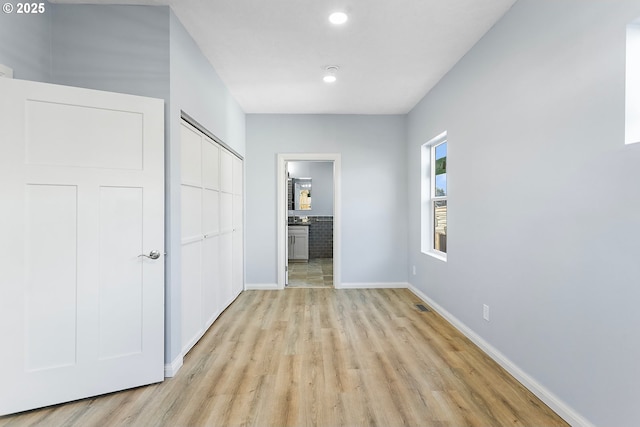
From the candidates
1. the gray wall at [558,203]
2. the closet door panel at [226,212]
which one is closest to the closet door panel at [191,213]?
the closet door panel at [226,212]

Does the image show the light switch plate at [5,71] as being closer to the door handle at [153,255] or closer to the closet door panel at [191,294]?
the door handle at [153,255]

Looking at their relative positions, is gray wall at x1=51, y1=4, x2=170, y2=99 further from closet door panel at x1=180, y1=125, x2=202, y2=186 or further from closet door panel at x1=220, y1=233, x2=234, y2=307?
closet door panel at x1=220, y1=233, x2=234, y2=307

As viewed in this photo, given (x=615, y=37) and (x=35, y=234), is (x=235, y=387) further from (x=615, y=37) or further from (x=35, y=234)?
(x=615, y=37)

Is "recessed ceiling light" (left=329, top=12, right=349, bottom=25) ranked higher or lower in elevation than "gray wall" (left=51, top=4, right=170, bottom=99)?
higher

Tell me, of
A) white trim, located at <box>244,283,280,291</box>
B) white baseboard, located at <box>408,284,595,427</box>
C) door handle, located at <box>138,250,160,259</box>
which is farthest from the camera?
white trim, located at <box>244,283,280,291</box>

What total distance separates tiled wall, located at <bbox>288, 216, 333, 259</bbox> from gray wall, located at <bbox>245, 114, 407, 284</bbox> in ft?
9.41

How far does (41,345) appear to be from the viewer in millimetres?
1847

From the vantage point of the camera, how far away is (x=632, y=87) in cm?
145

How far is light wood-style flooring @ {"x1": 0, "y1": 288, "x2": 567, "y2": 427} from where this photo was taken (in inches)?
70.4

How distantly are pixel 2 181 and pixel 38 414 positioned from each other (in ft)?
4.41

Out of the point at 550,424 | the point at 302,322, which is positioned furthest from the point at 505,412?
the point at 302,322

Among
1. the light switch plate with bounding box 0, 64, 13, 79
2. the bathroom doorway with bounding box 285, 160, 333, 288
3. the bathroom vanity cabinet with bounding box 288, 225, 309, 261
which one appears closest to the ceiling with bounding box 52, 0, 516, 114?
the light switch plate with bounding box 0, 64, 13, 79

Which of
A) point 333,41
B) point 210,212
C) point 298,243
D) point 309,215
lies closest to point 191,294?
point 210,212

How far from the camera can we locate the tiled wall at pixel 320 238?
7629 mm
